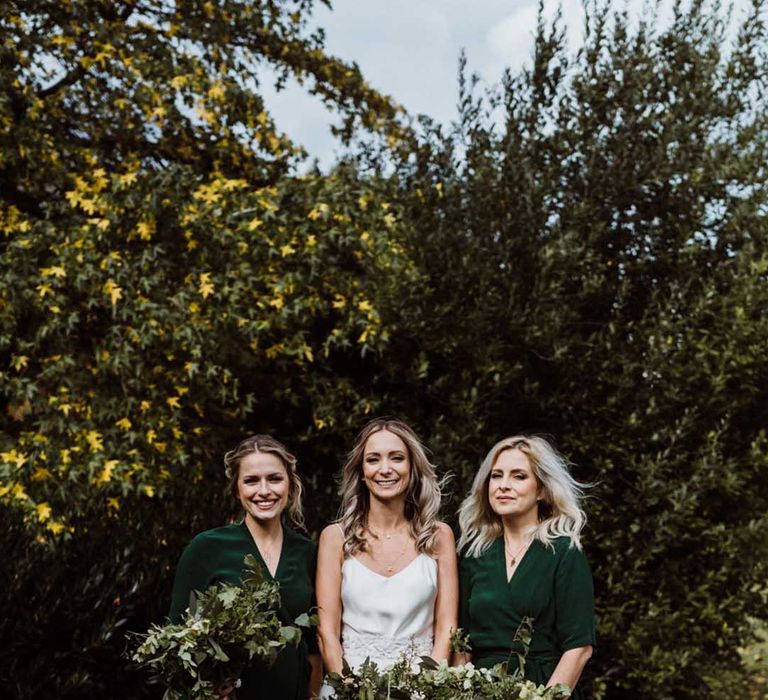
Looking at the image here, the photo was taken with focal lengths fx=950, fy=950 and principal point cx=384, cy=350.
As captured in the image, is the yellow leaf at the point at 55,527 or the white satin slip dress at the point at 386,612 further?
the yellow leaf at the point at 55,527

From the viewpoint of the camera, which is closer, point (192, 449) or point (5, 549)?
point (5, 549)

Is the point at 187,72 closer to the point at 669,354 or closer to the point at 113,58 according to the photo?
the point at 113,58

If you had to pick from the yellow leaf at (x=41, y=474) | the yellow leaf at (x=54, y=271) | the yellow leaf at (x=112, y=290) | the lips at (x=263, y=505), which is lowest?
the lips at (x=263, y=505)

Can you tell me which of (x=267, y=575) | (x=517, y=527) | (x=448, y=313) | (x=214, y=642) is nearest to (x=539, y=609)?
(x=517, y=527)

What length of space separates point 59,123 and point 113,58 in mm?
713

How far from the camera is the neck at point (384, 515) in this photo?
3.72m

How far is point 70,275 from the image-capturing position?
7.07m

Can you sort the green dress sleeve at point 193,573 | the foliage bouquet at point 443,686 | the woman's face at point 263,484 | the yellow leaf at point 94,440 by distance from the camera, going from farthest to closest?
the yellow leaf at point 94,440 < the woman's face at point 263,484 < the green dress sleeve at point 193,573 < the foliage bouquet at point 443,686

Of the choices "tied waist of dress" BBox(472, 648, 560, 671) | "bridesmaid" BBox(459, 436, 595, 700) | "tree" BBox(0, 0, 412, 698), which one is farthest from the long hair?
"tree" BBox(0, 0, 412, 698)

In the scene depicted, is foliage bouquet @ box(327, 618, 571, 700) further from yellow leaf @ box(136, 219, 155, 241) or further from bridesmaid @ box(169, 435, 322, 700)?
yellow leaf @ box(136, 219, 155, 241)

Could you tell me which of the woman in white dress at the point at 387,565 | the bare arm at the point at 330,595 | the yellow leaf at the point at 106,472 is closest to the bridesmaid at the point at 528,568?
the woman in white dress at the point at 387,565

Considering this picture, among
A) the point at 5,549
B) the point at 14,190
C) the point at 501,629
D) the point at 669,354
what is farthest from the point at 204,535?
the point at 14,190

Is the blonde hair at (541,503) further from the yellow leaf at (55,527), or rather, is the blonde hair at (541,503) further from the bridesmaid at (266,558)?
the yellow leaf at (55,527)

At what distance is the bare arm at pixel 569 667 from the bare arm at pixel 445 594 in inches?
15.9
